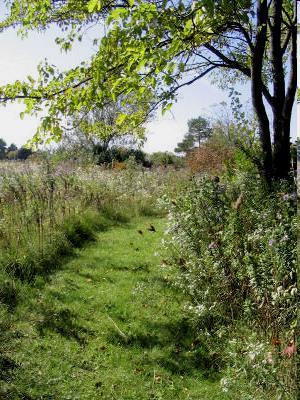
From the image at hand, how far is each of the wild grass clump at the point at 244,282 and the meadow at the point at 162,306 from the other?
0.05 feet

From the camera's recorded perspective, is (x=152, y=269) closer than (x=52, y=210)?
Yes

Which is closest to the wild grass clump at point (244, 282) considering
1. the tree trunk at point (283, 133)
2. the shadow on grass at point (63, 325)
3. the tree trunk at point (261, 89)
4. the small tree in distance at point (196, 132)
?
the shadow on grass at point (63, 325)

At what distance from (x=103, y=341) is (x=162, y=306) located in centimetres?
101

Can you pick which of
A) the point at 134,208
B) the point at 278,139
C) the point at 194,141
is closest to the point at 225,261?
the point at 278,139

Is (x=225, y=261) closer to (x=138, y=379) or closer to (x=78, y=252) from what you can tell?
(x=138, y=379)

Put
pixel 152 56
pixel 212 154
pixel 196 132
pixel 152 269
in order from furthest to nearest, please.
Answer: pixel 196 132 < pixel 212 154 < pixel 152 269 < pixel 152 56

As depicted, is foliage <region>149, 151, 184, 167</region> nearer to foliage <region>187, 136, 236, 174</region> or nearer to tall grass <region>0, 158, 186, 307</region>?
foliage <region>187, 136, 236, 174</region>

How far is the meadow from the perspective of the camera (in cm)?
359

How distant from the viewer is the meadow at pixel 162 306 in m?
3.59

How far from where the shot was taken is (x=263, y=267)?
151 inches

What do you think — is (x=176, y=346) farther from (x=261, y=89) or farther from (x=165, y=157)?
(x=165, y=157)

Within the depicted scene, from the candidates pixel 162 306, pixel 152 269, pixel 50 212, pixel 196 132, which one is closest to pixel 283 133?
pixel 152 269

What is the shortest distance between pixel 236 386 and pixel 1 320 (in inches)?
104

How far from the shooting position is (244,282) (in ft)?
14.0
